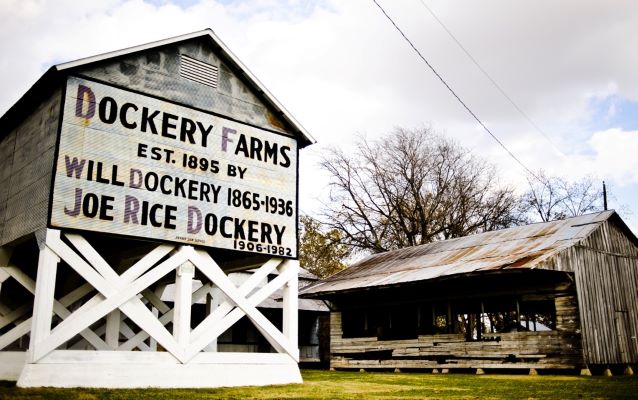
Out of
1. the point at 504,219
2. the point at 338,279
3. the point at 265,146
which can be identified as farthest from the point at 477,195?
the point at 265,146

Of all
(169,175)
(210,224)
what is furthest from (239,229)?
(169,175)

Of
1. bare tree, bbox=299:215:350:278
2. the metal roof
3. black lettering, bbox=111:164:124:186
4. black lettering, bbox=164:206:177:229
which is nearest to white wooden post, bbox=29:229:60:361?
black lettering, bbox=111:164:124:186

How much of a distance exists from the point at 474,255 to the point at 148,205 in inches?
554

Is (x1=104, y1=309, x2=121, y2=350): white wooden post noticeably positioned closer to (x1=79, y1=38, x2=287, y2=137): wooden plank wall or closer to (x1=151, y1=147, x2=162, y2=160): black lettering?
(x1=151, y1=147, x2=162, y2=160): black lettering

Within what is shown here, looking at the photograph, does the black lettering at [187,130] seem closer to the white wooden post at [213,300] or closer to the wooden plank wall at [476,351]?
the white wooden post at [213,300]

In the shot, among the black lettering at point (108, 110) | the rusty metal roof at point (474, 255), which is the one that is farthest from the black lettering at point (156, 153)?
the rusty metal roof at point (474, 255)

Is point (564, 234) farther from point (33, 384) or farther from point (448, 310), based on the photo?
point (33, 384)

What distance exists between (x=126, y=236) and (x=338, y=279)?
57.1 ft

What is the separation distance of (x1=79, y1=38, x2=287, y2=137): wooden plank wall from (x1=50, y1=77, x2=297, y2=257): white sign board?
0.26 m

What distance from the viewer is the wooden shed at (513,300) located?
1953cm

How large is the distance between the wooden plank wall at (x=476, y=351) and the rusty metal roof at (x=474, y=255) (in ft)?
7.29

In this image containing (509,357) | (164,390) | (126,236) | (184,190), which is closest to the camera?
(164,390)

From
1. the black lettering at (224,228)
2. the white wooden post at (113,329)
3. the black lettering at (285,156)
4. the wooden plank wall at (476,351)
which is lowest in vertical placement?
the wooden plank wall at (476,351)

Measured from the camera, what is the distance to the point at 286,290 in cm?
1494
